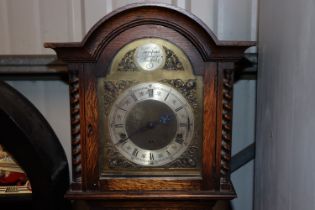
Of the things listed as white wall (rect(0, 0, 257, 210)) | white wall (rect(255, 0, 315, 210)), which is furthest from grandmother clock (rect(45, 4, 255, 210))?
white wall (rect(0, 0, 257, 210))

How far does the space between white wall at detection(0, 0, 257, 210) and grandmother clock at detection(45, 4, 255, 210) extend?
1.00ft

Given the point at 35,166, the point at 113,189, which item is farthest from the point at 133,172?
the point at 35,166

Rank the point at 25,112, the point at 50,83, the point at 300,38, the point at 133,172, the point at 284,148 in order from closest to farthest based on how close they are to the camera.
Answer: the point at 300,38
the point at 284,148
the point at 133,172
the point at 25,112
the point at 50,83

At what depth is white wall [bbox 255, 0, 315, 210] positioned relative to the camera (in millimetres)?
788

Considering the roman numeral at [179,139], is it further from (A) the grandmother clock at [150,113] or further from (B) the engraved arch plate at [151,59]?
(B) the engraved arch plate at [151,59]

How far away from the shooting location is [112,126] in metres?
1.06

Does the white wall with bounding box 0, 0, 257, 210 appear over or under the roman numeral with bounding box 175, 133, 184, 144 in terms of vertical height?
over

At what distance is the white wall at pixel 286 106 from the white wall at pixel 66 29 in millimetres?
91

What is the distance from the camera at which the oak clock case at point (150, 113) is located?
1029mm

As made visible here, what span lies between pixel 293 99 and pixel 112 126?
0.48 metres

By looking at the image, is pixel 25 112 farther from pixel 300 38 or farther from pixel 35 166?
pixel 300 38

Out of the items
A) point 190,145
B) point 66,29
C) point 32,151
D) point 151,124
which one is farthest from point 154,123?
point 66,29

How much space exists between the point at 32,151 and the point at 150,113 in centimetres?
37

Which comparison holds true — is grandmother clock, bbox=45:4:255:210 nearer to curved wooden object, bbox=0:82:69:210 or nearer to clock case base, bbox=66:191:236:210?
clock case base, bbox=66:191:236:210
